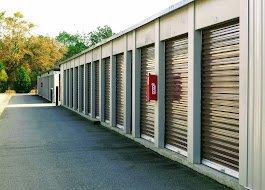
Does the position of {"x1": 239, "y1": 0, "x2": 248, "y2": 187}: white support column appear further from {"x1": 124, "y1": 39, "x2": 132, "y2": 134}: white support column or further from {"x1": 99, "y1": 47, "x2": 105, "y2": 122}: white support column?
{"x1": 99, "y1": 47, "x2": 105, "y2": 122}: white support column

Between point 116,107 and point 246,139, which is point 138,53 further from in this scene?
point 246,139

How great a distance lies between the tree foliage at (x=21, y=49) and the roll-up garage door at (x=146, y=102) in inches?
2716

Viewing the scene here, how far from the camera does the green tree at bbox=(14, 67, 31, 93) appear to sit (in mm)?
83375

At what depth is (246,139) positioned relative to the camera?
25.4ft

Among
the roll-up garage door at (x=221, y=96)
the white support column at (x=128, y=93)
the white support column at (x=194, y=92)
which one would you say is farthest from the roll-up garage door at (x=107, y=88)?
the roll-up garage door at (x=221, y=96)

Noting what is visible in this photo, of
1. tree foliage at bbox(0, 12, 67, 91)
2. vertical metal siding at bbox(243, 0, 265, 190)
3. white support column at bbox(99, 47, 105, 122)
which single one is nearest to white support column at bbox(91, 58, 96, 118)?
white support column at bbox(99, 47, 105, 122)

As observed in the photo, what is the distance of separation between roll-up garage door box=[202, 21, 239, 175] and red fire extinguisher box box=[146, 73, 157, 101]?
2.72 m

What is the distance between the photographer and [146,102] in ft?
47.9

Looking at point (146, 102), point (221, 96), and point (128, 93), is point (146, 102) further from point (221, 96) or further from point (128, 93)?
point (221, 96)

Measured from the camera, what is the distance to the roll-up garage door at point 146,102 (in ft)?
46.0

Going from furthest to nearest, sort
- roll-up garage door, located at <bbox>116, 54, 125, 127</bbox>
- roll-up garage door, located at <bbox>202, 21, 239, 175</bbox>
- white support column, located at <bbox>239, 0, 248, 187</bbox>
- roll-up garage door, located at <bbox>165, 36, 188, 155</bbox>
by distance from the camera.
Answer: roll-up garage door, located at <bbox>116, 54, 125, 127</bbox> → roll-up garage door, located at <bbox>165, 36, 188, 155</bbox> → roll-up garage door, located at <bbox>202, 21, 239, 175</bbox> → white support column, located at <bbox>239, 0, 248, 187</bbox>

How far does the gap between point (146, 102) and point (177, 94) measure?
2958 millimetres

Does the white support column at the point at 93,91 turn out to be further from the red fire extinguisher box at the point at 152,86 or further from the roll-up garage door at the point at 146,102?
the red fire extinguisher box at the point at 152,86

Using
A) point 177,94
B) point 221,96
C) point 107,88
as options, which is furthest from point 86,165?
point 107,88
